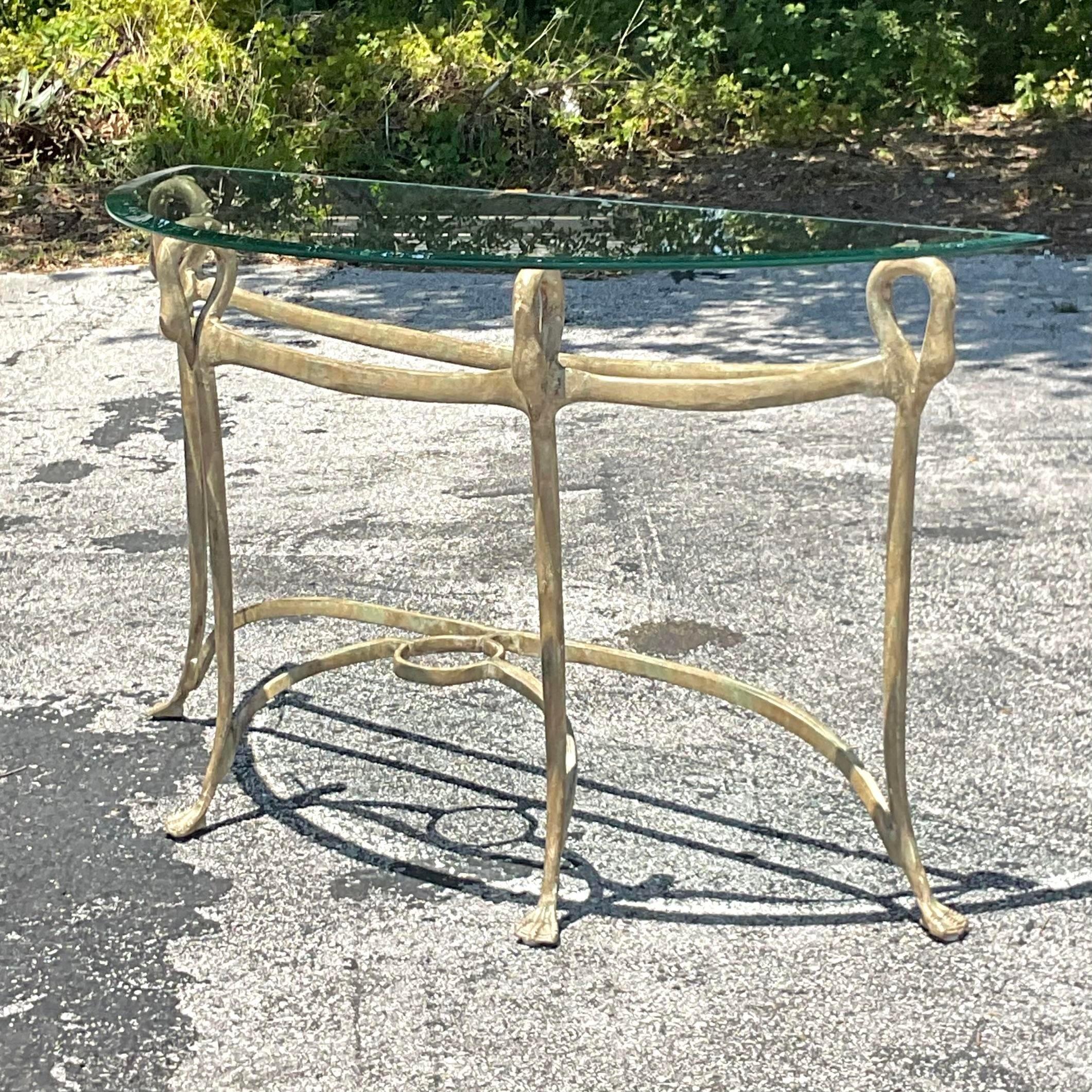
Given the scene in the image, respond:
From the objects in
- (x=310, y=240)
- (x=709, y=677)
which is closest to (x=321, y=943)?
(x=709, y=677)

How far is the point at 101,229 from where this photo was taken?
8.91m

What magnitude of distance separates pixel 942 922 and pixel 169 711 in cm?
166

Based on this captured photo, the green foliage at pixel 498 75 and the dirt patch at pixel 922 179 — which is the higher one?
the green foliage at pixel 498 75

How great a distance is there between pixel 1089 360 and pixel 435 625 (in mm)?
3786

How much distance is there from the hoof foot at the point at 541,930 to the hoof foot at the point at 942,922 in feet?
1.94

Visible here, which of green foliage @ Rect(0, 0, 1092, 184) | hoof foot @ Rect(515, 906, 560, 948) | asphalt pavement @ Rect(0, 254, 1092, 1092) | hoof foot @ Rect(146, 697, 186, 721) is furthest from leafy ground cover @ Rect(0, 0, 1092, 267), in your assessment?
hoof foot @ Rect(515, 906, 560, 948)

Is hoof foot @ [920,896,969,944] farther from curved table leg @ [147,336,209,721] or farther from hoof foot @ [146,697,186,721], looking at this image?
hoof foot @ [146,697,186,721]

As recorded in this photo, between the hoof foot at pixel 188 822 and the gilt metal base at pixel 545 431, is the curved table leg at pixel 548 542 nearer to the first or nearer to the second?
the gilt metal base at pixel 545 431

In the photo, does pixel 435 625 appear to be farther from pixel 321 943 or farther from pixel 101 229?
pixel 101 229

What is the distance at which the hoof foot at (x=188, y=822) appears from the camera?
3.10 meters

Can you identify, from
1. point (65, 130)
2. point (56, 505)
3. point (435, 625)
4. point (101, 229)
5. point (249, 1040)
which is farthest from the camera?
point (65, 130)

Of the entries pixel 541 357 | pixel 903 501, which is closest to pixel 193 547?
pixel 541 357

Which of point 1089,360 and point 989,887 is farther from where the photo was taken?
point 1089,360

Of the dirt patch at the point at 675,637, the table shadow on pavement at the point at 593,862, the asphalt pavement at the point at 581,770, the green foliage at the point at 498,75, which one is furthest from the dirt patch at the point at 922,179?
the table shadow on pavement at the point at 593,862
